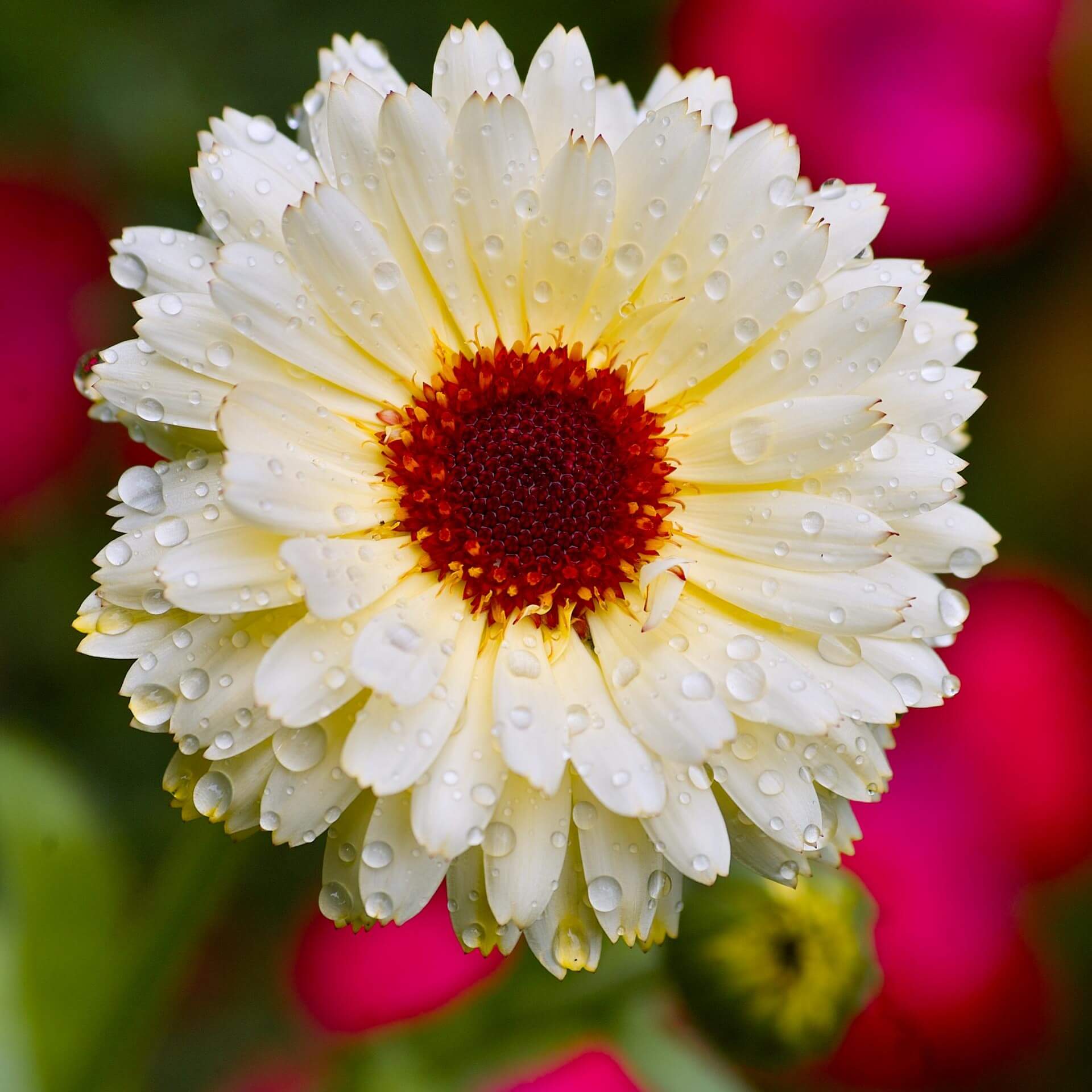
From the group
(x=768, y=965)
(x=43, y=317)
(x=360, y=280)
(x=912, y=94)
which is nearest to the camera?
(x=360, y=280)

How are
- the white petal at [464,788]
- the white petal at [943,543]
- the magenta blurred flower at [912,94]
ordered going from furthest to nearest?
the magenta blurred flower at [912,94]
the white petal at [943,543]
the white petal at [464,788]

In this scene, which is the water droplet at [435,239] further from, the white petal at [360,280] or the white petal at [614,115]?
the white petal at [614,115]

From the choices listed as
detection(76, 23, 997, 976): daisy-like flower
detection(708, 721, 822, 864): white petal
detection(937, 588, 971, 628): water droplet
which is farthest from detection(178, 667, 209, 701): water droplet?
detection(937, 588, 971, 628): water droplet

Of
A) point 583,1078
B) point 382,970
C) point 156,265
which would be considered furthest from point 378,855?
point 382,970

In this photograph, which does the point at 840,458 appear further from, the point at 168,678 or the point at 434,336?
the point at 168,678

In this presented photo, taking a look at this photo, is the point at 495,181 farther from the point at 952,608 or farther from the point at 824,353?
the point at 952,608

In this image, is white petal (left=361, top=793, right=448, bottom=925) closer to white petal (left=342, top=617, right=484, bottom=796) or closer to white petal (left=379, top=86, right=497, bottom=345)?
white petal (left=342, top=617, right=484, bottom=796)

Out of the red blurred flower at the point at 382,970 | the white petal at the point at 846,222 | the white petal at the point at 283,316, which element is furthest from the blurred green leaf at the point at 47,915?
the white petal at the point at 846,222
